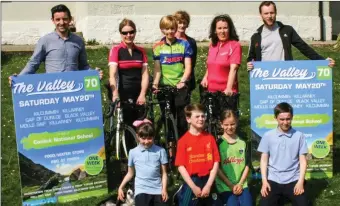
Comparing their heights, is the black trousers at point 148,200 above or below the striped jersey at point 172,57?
below

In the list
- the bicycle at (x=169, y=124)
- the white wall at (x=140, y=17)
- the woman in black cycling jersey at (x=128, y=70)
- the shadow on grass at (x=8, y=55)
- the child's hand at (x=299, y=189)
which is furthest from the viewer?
the white wall at (x=140, y=17)

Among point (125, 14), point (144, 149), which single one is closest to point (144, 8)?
point (125, 14)

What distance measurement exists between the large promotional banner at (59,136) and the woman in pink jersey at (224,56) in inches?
55.6

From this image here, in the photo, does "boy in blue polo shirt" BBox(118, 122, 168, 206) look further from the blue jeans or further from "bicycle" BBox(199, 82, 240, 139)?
"bicycle" BBox(199, 82, 240, 139)

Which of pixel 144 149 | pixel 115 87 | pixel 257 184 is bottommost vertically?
pixel 257 184

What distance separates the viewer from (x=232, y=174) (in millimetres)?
6961

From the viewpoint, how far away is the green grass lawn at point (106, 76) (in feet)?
25.1

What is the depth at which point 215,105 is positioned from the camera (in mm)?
8094

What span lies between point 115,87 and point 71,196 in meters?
1.32

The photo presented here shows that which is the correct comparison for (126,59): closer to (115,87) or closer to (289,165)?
(115,87)

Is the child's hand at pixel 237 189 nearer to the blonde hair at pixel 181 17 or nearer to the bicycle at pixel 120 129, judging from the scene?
the bicycle at pixel 120 129

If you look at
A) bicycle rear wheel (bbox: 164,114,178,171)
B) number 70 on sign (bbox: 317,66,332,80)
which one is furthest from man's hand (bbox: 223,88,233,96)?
number 70 on sign (bbox: 317,66,332,80)

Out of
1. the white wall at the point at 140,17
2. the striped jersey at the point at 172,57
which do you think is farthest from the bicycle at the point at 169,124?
the white wall at the point at 140,17

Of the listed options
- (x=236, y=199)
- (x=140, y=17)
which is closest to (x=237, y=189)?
(x=236, y=199)
